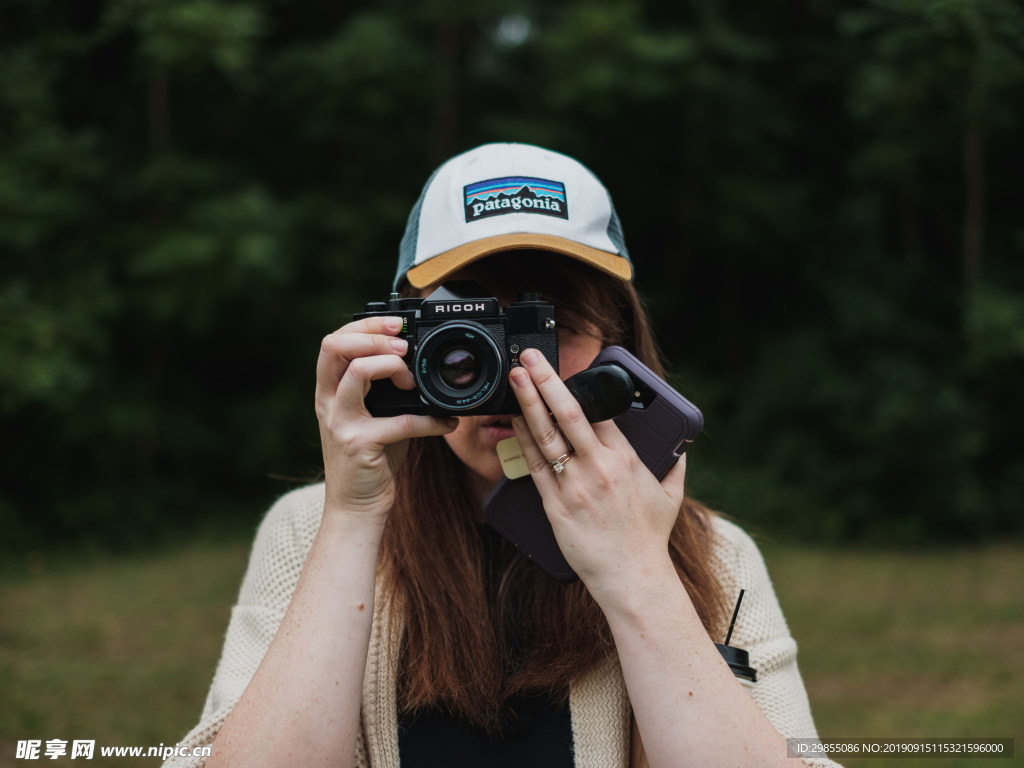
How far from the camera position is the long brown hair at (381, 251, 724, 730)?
148 centimetres

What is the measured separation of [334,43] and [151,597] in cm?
472

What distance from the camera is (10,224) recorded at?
5.96 meters

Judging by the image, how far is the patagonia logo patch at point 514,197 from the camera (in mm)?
1582

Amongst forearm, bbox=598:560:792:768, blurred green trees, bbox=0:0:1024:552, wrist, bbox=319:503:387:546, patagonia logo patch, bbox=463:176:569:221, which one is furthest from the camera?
blurred green trees, bbox=0:0:1024:552

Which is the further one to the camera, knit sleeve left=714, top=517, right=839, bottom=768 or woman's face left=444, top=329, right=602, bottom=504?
woman's face left=444, top=329, right=602, bottom=504

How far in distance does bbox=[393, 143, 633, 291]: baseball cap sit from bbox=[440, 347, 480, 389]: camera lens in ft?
0.62

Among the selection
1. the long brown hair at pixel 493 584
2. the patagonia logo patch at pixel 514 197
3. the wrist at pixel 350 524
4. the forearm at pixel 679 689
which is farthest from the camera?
the patagonia logo patch at pixel 514 197

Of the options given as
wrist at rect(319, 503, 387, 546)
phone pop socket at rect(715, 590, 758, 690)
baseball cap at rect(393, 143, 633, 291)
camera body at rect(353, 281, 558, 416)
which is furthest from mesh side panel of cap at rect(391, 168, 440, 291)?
phone pop socket at rect(715, 590, 758, 690)

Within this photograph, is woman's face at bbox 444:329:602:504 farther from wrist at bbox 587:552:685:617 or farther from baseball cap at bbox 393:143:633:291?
wrist at bbox 587:552:685:617

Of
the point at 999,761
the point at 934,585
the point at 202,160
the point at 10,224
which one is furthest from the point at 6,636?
the point at 934,585

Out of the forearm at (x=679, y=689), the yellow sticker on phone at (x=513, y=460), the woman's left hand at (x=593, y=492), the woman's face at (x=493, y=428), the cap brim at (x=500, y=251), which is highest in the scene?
the cap brim at (x=500, y=251)

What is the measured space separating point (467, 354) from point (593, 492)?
0.29 metres

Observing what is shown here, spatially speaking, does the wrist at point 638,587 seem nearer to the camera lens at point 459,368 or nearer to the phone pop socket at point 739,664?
the phone pop socket at point 739,664

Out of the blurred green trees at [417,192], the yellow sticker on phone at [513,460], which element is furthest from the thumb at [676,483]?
the blurred green trees at [417,192]
